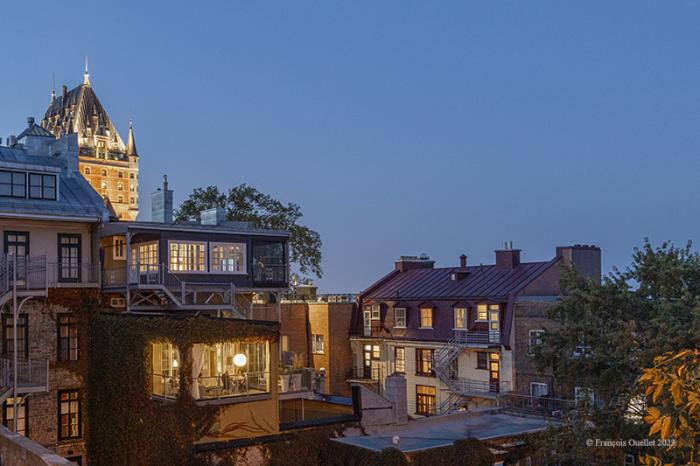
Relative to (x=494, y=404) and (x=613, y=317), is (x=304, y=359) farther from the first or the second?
(x=613, y=317)

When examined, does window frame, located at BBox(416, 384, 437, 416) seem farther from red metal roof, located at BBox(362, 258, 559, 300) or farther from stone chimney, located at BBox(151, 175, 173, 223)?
stone chimney, located at BBox(151, 175, 173, 223)

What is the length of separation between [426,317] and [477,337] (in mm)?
4959

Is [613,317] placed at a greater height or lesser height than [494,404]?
greater

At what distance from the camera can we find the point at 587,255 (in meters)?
43.9

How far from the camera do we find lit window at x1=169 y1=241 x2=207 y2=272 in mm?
30656

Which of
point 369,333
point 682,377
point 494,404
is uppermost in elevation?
point 682,377

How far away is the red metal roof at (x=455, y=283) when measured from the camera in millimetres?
43438

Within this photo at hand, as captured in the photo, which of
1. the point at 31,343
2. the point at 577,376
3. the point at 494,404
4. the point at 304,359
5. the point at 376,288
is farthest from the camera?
the point at 376,288

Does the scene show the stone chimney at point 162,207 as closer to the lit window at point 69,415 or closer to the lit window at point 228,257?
the lit window at point 228,257

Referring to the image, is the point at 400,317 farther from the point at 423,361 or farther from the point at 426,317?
the point at 423,361

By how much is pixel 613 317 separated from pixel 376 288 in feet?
98.8

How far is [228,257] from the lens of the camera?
32.4m

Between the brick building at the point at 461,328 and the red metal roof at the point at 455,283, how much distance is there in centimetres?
8

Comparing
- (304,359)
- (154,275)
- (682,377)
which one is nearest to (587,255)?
(304,359)
